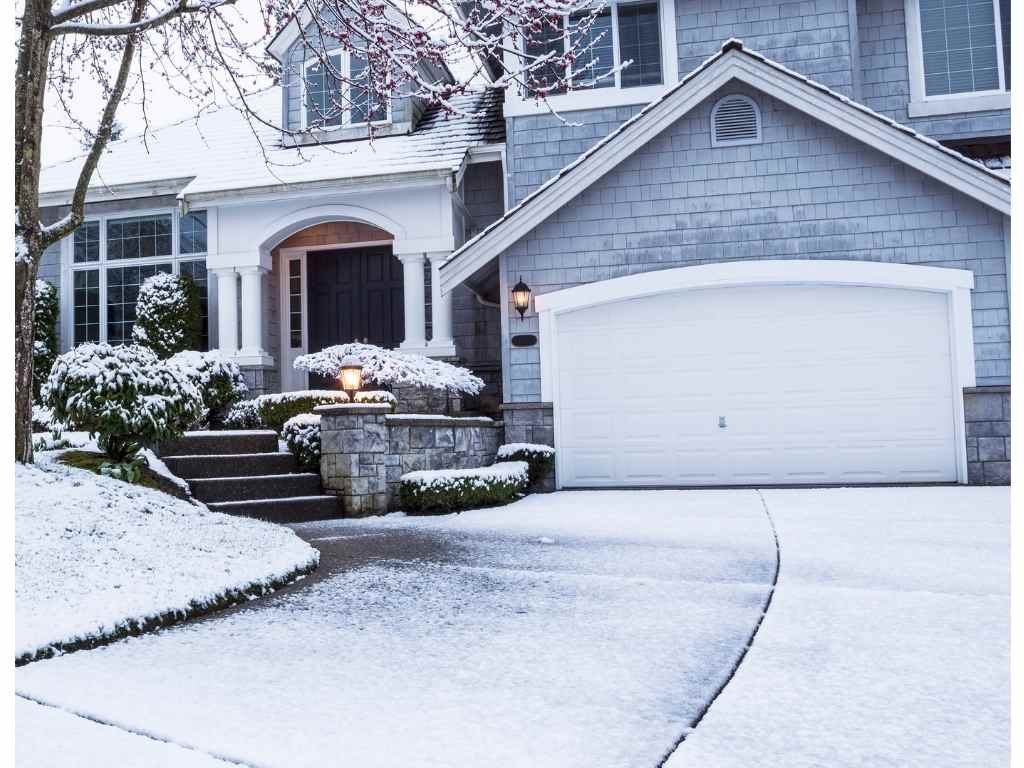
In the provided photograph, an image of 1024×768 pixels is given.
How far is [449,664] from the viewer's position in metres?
2.99

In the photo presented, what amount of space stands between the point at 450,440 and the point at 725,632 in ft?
20.1

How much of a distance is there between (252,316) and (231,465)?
4.96m

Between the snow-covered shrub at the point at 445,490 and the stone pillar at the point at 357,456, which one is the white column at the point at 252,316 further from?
the snow-covered shrub at the point at 445,490

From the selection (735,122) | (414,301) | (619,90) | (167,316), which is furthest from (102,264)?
(735,122)

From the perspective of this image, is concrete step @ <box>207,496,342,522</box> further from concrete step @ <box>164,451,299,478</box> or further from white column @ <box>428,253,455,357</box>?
white column @ <box>428,253,455,357</box>

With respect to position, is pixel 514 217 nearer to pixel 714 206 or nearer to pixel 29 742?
pixel 714 206

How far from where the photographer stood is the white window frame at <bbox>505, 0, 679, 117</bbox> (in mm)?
11844

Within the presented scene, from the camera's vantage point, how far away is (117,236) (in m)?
14.5

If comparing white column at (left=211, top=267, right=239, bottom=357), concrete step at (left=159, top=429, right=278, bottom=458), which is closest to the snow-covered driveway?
concrete step at (left=159, top=429, right=278, bottom=458)

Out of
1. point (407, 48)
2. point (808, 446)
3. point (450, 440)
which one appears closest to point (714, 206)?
point (808, 446)

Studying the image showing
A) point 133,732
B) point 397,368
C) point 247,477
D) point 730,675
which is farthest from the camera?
point 397,368

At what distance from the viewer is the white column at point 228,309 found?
1300cm

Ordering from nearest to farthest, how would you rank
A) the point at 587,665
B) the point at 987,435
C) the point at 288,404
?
the point at 587,665 < the point at 987,435 < the point at 288,404

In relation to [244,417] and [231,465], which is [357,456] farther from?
[244,417]
